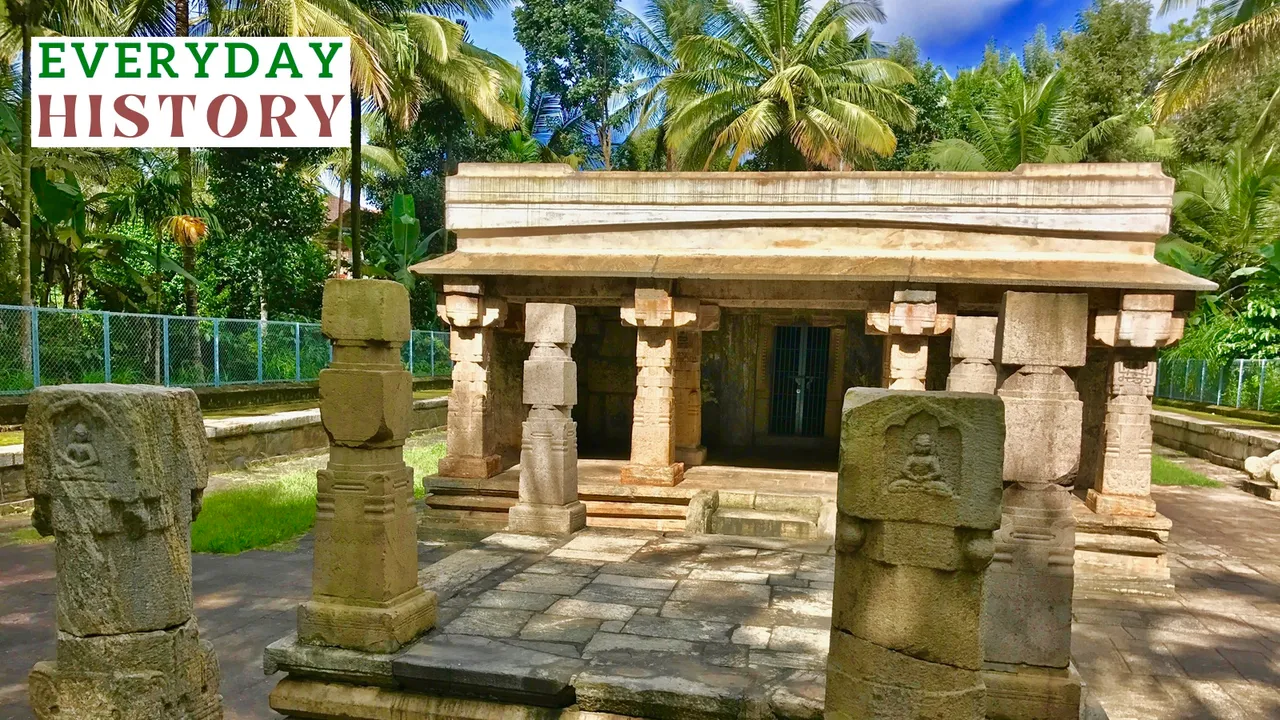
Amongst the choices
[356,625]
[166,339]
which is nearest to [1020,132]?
[166,339]

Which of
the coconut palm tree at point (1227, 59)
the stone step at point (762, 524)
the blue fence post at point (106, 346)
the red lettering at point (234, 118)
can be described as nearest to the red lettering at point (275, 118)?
the red lettering at point (234, 118)

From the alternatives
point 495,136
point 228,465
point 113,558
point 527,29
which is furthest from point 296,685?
point 527,29

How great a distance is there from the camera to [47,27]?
39.6 feet

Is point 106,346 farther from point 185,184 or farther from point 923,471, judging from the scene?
point 923,471

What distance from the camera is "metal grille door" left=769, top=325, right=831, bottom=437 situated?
1255 centimetres

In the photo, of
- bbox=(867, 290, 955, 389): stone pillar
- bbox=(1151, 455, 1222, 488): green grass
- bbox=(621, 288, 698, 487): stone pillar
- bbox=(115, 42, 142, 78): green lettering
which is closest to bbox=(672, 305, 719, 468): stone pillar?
bbox=(621, 288, 698, 487): stone pillar

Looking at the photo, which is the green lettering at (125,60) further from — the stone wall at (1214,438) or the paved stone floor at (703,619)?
the stone wall at (1214,438)

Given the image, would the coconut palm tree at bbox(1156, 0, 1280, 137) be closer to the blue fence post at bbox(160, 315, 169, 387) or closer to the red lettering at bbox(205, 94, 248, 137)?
the red lettering at bbox(205, 94, 248, 137)

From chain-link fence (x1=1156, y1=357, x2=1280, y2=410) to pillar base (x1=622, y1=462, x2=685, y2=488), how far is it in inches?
569

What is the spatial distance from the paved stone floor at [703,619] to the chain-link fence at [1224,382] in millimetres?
10775

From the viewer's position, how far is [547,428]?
759 centimetres

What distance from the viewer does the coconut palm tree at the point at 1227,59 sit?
11.9m

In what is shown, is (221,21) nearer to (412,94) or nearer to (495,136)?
(412,94)

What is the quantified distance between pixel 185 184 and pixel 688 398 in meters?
Answer: 11.0
